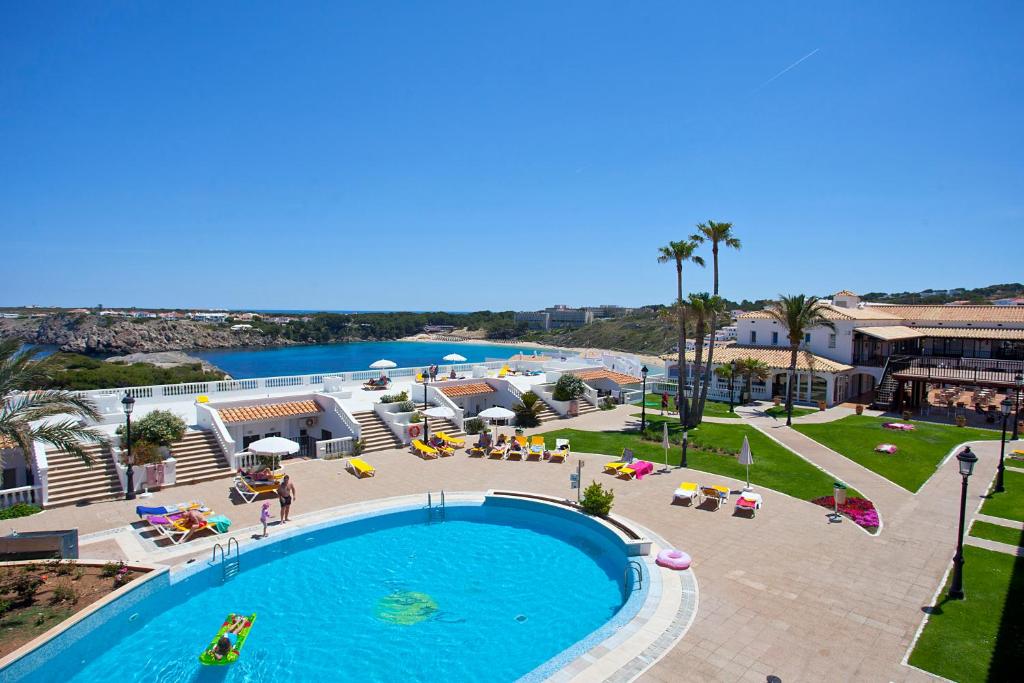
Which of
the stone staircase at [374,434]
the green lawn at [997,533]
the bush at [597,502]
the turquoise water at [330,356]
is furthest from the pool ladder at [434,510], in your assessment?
the turquoise water at [330,356]

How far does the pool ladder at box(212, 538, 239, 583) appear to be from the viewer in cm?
1330

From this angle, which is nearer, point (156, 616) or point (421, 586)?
point (156, 616)

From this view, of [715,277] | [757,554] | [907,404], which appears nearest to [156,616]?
[757,554]

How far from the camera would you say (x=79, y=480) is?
17.9m

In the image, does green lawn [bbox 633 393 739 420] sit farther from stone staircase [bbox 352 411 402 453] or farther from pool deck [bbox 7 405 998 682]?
stone staircase [bbox 352 411 402 453]

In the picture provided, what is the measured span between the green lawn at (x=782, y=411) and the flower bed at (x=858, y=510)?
602 inches

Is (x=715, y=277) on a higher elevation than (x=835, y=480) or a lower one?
higher

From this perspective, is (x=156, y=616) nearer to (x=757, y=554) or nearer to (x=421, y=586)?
(x=421, y=586)

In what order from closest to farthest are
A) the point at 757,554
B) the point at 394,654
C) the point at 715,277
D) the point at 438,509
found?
the point at 394,654 < the point at 757,554 < the point at 438,509 < the point at 715,277

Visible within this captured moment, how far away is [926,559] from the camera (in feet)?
43.2

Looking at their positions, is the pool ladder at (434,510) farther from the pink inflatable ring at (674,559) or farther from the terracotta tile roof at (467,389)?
the terracotta tile roof at (467,389)

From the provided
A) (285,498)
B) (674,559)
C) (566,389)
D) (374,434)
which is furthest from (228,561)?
(566,389)

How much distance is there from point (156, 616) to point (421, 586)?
5.43 metres

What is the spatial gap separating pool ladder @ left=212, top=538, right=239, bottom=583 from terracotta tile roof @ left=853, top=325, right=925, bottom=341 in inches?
1513
